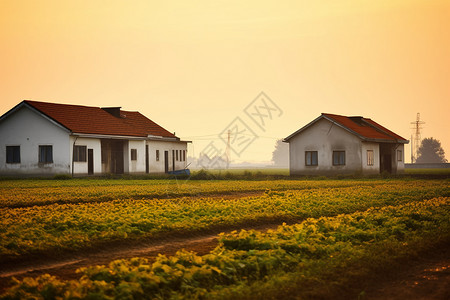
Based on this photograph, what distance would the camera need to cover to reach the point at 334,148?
4859 centimetres

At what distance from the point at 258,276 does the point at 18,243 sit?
560cm

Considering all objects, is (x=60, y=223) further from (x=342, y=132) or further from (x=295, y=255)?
(x=342, y=132)

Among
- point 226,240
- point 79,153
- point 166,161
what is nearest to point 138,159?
point 166,161

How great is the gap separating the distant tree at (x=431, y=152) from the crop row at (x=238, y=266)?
15475 cm

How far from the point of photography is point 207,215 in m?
16.3

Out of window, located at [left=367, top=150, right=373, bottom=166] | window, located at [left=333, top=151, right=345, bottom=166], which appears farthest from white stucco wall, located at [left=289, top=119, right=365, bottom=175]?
window, located at [left=367, top=150, right=373, bottom=166]

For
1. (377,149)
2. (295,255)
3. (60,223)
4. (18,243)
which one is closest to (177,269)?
(295,255)

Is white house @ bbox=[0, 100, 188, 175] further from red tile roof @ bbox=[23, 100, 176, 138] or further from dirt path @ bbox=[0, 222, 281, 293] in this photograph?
dirt path @ bbox=[0, 222, 281, 293]

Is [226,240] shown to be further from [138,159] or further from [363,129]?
[363,129]

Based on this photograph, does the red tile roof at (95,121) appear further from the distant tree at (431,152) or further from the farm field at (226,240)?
the distant tree at (431,152)

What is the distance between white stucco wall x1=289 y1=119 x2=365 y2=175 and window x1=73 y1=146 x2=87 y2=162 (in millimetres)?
18877

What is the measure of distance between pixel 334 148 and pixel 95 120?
20869mm

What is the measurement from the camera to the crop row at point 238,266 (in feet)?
24.8

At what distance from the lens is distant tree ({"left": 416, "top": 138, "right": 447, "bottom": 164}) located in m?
160
